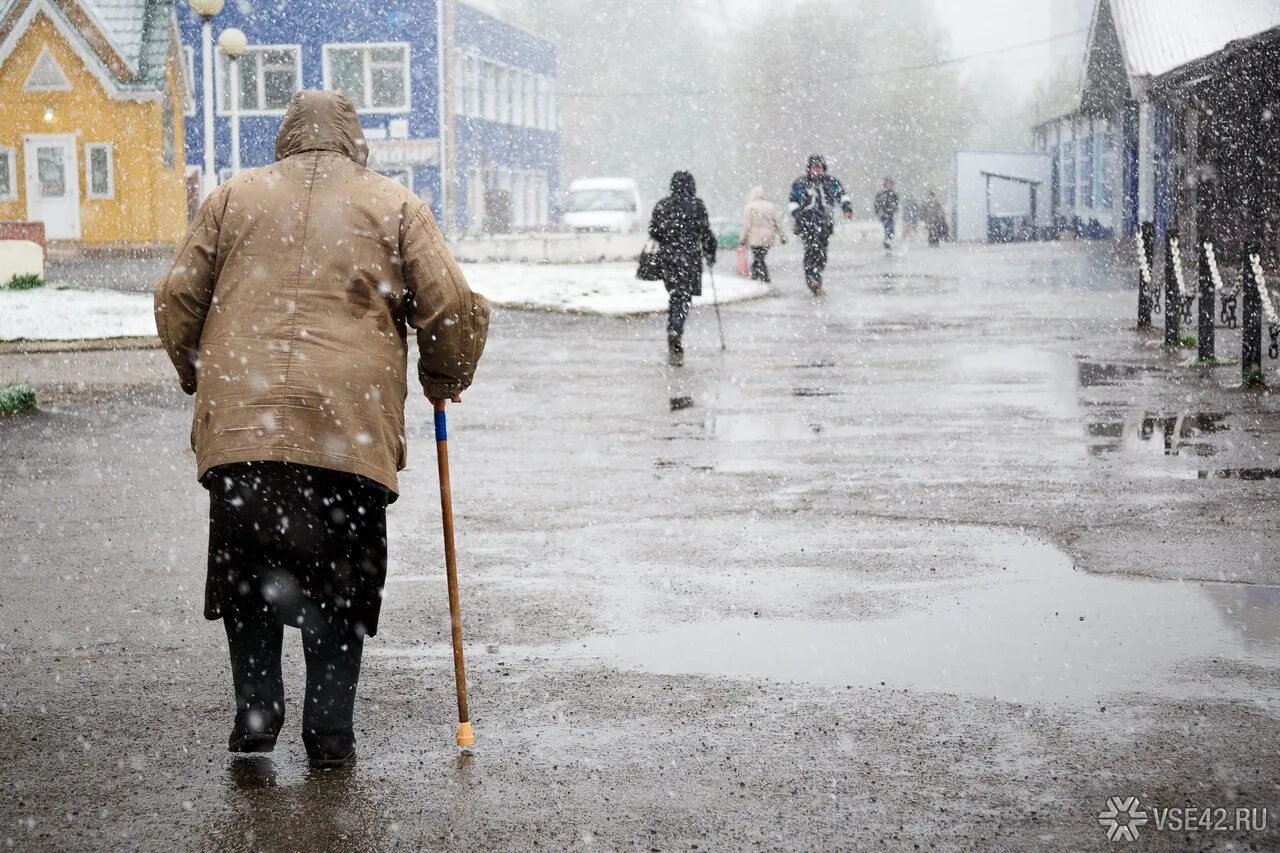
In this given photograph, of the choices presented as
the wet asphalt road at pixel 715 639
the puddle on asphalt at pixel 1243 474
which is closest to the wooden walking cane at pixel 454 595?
the wet asphalt road at pixel 715 639

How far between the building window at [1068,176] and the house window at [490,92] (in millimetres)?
16929

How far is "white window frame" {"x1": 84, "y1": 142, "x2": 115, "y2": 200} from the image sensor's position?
40.6 meters

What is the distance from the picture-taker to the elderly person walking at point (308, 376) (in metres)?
4.47

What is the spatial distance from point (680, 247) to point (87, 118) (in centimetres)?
2728

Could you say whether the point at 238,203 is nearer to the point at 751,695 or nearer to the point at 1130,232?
the point at 751,695

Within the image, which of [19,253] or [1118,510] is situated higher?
[19,253]

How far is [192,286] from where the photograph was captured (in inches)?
180

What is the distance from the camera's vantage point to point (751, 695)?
528 centimetres

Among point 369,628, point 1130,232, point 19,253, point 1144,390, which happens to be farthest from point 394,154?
point 369,628

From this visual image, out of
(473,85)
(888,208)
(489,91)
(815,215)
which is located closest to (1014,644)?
(815,215)

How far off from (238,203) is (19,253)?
21.8 m

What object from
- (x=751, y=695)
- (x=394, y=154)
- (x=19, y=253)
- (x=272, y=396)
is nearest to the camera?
(x=272, y=396)

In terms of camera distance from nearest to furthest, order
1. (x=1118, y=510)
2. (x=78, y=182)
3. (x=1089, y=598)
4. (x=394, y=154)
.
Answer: (x=1089, y=598)
(x=1118, y=510)
(x=78, y=182)
(x=394, y=154)

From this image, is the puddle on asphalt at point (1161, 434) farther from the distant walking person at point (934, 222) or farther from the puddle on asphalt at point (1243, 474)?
the distant walking person at point (934, 222)
